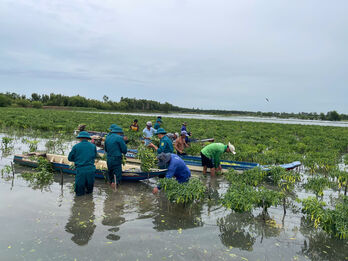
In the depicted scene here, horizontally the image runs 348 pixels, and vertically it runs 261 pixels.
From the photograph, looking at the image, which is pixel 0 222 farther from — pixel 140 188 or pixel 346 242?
pixel 346 242

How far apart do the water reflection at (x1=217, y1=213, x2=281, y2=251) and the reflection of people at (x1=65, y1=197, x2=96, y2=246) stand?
266 cm

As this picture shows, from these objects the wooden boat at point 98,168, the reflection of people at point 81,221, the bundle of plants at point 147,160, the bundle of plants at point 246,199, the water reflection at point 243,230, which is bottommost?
the reflection of people at point 81,221

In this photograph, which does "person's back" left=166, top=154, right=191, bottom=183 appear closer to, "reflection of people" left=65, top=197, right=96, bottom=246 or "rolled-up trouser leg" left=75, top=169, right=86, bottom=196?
"reflection of people" left=65, top=197, right=96, bottom=246

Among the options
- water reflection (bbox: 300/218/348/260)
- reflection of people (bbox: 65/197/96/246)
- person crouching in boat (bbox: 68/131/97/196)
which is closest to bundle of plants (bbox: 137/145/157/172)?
person crouching in boat (bbox: 68/131/97/196)

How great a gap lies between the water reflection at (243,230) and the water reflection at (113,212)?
2.15 m

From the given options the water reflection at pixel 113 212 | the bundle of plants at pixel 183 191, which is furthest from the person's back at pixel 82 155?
the bundle of plants at pixel 183 191

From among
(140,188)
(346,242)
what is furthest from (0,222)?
(346,242)

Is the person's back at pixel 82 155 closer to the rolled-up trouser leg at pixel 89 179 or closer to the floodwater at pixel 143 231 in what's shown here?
the rolled-up trouser leg at pixel 89 179

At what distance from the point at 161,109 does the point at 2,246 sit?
443ft

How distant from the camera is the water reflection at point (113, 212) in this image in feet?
17.7

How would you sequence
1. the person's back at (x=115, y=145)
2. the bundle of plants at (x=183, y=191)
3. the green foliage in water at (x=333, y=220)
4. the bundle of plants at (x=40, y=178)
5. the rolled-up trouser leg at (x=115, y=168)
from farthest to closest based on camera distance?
the bundle of plants at (x=40, y=178), the rolled-up trouser leg at (x=115, y=168), the person's back at (x=115, y=145), the bundle of plants at (x=183, y=191), the green foliage in water at (x=333, y=220)

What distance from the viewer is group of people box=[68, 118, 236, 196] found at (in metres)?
6.94

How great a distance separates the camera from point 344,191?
865 centimetres

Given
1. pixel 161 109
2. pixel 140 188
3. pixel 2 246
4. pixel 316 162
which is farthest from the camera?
pixel 161 109
